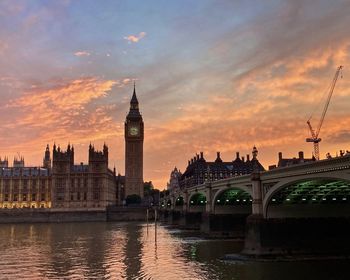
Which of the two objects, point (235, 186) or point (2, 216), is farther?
point (2, 216)

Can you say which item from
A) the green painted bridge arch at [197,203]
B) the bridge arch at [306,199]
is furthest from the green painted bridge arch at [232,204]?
the green painted bridge arch at [197,203]

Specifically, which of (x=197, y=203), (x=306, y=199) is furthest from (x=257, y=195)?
(x=197, y=203)

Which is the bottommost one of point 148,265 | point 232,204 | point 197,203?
point 148,265

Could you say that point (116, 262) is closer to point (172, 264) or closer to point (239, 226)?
point (172, 264)

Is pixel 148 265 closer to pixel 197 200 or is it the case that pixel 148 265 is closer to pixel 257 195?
pixel 257 195

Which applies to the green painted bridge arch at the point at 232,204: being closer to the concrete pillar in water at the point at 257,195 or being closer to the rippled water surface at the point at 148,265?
the rippled water surface at the point at 148,265

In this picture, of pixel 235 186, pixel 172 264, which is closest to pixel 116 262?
pixel 172 264

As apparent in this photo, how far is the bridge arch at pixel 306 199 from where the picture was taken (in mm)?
48375

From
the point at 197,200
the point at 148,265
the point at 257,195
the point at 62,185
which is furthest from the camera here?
the point at 62,185

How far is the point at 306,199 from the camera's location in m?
52.9

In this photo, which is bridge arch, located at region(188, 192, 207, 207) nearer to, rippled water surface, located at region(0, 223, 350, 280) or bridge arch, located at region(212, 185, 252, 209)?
bridge arch, located at region(212, 185, 252, 209)

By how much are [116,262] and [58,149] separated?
13547cm

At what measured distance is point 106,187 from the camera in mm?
177500

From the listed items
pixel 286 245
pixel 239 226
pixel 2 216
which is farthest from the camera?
pixel 2 216
